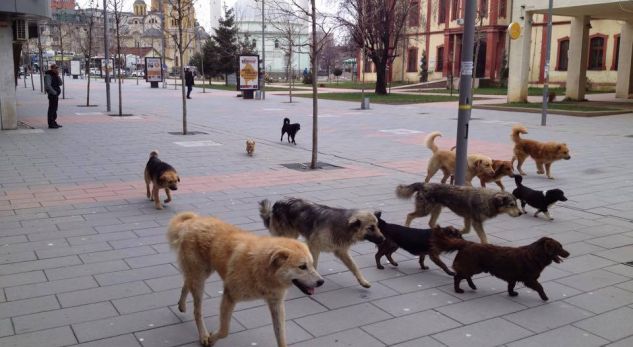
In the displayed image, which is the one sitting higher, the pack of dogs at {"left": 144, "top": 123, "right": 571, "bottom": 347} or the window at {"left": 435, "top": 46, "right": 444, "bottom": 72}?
the window at {"left": 435, "top": 46, "right": 444, "bottom": 72}

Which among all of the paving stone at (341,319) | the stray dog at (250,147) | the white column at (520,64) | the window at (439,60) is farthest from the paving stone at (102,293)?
the window at (439,60)

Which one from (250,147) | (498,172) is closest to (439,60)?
(250,147)

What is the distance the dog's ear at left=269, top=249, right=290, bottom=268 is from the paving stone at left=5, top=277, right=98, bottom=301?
8.28 ft

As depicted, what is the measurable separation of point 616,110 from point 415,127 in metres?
11.3

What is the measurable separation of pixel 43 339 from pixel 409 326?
279 centimetres

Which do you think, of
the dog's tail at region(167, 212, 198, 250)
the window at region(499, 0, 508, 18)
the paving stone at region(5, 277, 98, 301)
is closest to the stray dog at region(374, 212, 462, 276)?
the dog's tail at region(167, 212, 198, 250)

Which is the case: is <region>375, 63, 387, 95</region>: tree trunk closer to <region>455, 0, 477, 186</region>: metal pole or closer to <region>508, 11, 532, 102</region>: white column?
<region>508, 11, 532, 102</region>: white column

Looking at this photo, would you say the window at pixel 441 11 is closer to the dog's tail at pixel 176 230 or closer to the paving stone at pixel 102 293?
the paving stone at pixel 102 293

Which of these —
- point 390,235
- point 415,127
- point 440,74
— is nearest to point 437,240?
point 390,235

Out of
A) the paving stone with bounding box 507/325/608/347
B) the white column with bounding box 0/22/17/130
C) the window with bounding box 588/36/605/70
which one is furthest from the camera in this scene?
the window with bounding box 588/36/605/70

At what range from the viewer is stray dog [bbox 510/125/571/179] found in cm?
1078

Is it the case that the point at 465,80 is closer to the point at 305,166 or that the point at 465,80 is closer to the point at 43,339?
the point at 305,166

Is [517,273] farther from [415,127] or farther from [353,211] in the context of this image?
[415,127]

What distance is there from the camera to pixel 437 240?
18.4 ft
